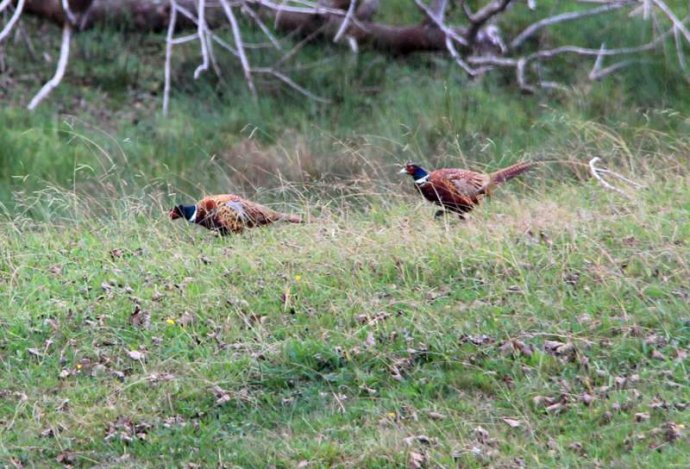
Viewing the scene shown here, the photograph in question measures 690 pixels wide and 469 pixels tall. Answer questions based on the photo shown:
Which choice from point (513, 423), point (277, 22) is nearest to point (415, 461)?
point (513, 423)

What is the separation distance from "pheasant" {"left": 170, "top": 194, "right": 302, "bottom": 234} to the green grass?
29cm

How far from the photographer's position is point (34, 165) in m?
13.2

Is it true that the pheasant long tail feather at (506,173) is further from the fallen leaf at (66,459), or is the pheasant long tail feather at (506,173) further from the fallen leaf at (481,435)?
the fallen leaf at (66,459)

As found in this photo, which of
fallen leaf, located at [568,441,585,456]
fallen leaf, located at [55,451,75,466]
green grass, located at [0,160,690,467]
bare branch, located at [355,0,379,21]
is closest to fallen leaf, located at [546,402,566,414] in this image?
green grass, located at [0,160,690,467]

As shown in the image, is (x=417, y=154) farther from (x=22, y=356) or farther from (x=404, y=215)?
(x=22, y=356)

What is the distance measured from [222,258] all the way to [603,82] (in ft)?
24.7

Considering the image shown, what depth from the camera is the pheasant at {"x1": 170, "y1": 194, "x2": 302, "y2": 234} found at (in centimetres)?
908

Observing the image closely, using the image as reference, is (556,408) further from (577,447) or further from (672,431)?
(672,431)

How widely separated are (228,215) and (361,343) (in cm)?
270

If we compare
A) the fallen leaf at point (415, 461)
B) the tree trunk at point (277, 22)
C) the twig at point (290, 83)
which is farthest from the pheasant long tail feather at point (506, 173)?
the tree trunk at point (277, 22)

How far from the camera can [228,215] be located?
9.08 m

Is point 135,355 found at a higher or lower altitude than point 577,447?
lower

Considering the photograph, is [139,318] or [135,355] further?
[139,318]

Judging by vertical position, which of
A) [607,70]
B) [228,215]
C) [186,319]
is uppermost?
[186,319]
